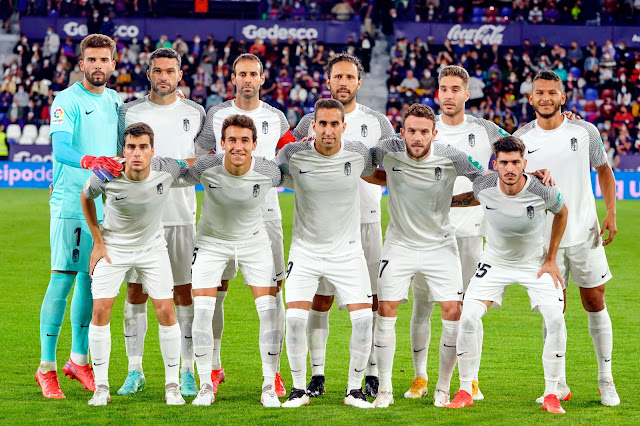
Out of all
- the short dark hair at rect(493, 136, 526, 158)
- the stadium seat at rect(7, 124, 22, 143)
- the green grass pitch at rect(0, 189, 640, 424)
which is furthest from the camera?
the stadium seat at rect(7, 124, 22, 143)

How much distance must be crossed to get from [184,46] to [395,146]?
24.5 meters

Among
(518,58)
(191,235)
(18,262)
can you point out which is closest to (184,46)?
(518,58)

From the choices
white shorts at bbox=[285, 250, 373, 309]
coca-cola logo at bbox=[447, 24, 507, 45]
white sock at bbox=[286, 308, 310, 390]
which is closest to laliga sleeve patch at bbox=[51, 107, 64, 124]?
white shorts at bbox=[285, 250, 373, 309]

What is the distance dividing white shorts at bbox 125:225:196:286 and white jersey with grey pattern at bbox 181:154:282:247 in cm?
48

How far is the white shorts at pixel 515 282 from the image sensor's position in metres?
6.20

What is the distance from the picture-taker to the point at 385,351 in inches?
250

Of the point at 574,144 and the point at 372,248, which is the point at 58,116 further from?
the point at 574,144

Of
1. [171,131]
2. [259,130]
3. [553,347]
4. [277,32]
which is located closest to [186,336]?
[171,131]

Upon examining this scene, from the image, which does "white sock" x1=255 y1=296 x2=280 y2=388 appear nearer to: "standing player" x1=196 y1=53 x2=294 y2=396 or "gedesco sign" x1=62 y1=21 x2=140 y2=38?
"standing player" x1=196 y1=53 x2=294 y2=396

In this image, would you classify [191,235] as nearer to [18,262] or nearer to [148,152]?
[148,152]

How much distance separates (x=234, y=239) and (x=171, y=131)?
106 cm

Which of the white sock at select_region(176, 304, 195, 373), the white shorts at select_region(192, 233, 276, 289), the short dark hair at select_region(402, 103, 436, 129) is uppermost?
the short dark hair at select_region(402, 103, 436, 129)

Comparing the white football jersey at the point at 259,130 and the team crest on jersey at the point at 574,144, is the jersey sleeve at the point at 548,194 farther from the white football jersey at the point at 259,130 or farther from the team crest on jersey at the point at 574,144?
the white football jersey at the point at 259,130

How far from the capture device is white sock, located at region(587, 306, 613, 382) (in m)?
6.49
